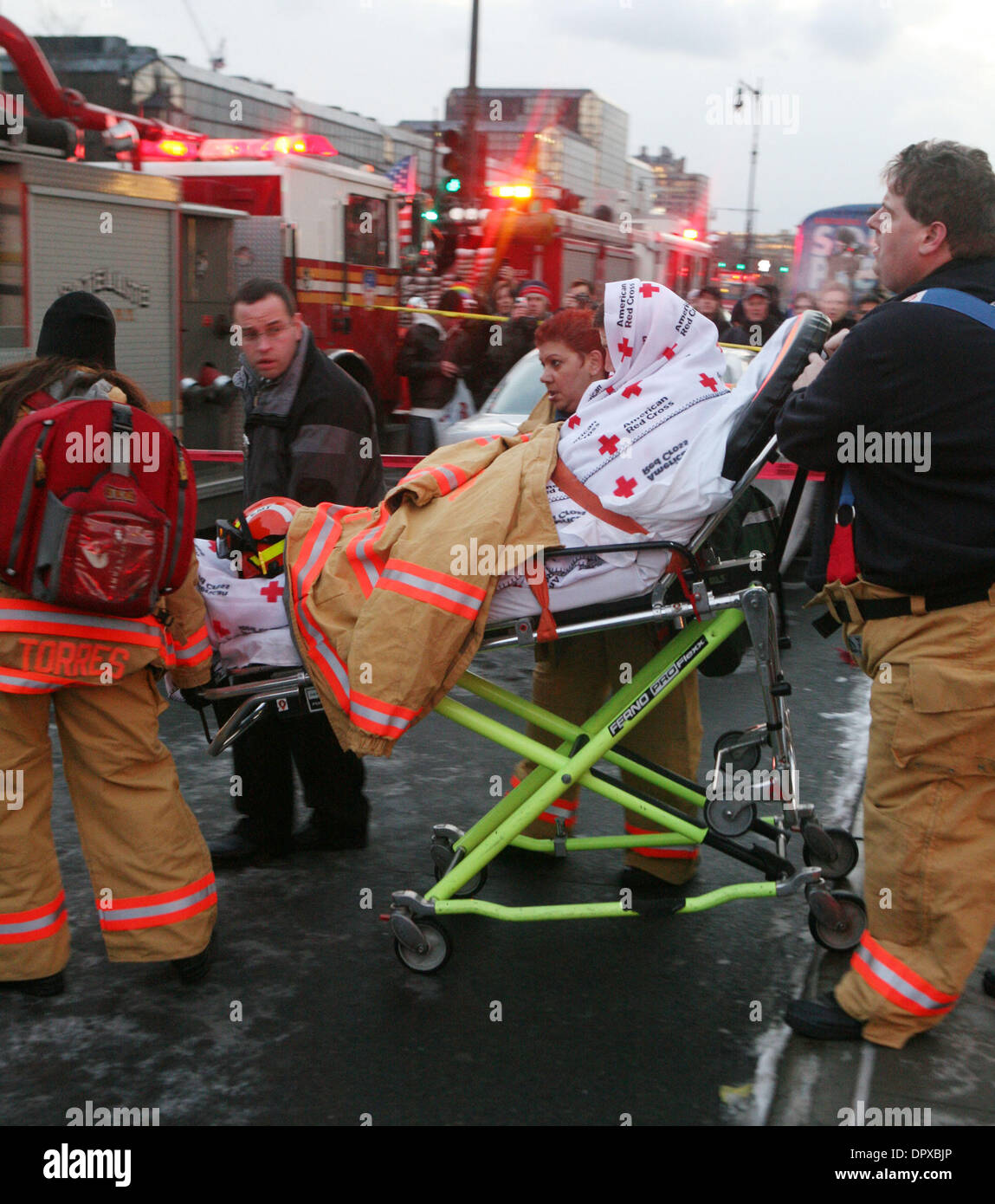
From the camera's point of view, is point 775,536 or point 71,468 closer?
point 71,468

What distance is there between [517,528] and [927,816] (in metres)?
1.22

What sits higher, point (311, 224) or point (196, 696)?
point (311, 224)

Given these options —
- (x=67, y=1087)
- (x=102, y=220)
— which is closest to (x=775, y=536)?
(x=67, y=1087)

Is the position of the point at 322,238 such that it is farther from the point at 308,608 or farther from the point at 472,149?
the point at 308,608

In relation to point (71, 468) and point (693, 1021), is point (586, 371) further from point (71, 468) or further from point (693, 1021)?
point (693, 1021)

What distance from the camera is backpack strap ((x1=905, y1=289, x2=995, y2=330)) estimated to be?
9.73 feet

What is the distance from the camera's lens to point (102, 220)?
28.3 feet

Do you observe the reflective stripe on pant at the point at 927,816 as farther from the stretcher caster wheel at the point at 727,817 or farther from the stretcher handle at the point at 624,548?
the stretcher caster wheel at the point at 727,817

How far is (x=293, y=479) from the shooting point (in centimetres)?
438

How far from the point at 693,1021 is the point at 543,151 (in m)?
29.6

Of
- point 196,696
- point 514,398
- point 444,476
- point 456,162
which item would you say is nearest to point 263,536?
point 196,696

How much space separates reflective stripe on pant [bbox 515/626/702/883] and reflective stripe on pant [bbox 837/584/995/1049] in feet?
3.11

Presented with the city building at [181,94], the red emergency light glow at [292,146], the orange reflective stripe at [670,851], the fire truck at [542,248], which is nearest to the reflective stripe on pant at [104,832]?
the orange reflective stripe at [670,851]

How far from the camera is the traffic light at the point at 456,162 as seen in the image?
1622cm
